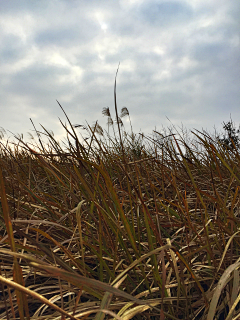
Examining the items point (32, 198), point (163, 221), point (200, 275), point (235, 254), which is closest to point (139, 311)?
point (200, 275)

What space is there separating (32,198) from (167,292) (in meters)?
0.88

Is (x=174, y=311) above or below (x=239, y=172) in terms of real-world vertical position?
below

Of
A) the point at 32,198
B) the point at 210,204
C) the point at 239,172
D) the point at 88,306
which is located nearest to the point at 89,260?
the point at 88,306

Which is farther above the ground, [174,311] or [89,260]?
[89,260]

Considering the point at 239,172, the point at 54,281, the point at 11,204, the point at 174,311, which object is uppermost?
the point at 11,204

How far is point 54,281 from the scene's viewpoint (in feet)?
3.01

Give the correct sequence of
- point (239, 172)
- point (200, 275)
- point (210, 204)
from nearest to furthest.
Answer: point (200, 275), point (210, 204), point (239, 172)

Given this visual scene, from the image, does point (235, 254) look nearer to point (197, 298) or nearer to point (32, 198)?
point (197, 298)

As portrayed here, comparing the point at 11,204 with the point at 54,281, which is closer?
the point at 54,281

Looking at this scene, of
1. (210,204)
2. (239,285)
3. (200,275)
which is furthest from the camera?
(210,204)

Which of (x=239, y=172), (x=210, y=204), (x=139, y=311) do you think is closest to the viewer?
(x=139, y=311)

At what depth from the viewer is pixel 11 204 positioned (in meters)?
1.36

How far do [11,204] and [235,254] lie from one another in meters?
1.16

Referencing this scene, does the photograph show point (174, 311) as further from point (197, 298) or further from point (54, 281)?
point (54, 281)
